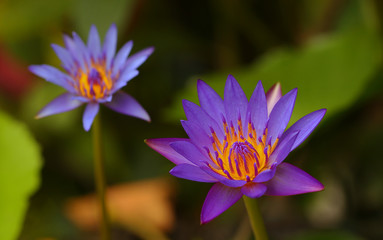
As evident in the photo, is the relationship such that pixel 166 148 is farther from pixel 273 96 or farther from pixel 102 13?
pixel 102 13

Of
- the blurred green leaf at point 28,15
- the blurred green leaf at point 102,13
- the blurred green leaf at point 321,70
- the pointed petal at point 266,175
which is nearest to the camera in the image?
the pointed petal at point 266,175

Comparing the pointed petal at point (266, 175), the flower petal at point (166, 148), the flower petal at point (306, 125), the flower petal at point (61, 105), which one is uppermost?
the flower petal at point (61, 105)

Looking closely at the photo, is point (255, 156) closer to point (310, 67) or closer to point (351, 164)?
point (310, 67)

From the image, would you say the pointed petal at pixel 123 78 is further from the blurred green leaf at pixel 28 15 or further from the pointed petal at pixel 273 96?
the blurred green leaf at pixel 28 15

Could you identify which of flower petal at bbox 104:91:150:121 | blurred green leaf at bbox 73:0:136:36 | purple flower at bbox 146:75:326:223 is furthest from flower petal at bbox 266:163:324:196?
blurred green leaf at bbox 73:0:136:36

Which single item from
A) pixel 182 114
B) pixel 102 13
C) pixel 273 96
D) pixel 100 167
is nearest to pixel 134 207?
pixel 182 114

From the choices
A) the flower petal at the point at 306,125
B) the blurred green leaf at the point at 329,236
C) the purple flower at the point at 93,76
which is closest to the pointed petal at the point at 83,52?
the purple flower at the point at 93,76

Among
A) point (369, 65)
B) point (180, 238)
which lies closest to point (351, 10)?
point (369, 65)
